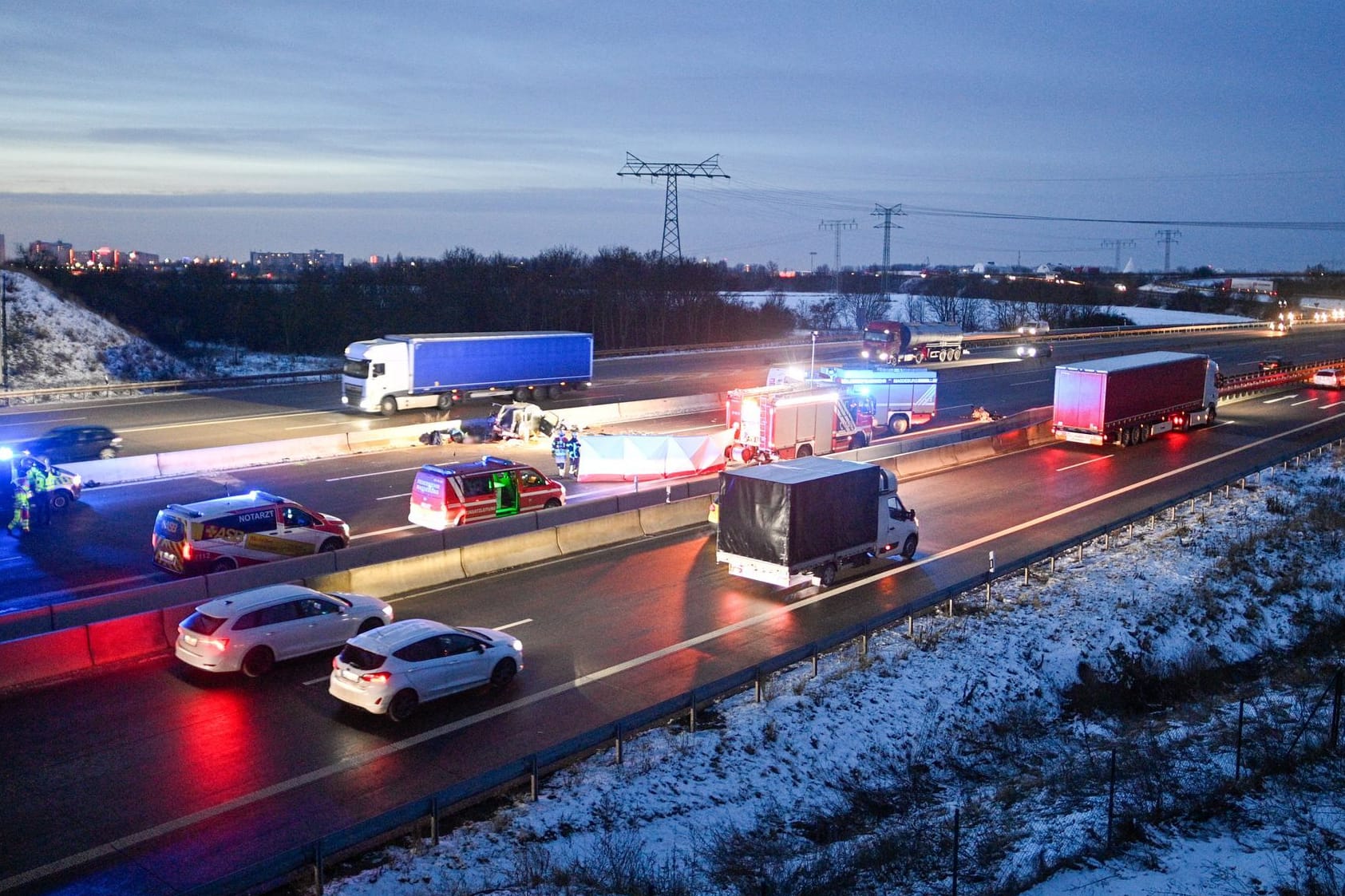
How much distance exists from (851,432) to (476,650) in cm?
2361

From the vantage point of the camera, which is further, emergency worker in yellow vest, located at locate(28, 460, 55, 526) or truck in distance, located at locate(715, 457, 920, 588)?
emergency worker in yellow vest, located at locate(28, 460, 55, 526)

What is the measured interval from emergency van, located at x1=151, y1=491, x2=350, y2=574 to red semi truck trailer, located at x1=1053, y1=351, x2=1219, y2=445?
28.2 m

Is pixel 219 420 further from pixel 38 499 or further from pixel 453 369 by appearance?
pixel 38 499

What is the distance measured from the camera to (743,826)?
42.1 ft

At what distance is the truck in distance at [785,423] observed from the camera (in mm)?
33781

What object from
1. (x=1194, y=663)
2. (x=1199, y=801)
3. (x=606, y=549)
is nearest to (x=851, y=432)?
(x=606, y=549)

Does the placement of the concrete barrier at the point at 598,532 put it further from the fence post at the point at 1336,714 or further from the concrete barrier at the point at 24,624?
the fence post at the point at 1336,714

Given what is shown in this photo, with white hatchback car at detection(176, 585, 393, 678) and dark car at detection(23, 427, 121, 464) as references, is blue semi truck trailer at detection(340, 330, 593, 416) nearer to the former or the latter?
dark car at detection(23, 427, 121, 464)

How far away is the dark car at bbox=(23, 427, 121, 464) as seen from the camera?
32.5 metres

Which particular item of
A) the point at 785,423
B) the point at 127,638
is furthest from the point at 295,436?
the point at 127,638

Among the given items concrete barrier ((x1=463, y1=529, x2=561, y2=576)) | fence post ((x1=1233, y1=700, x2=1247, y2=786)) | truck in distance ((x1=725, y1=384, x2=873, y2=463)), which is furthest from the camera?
truck in distance ((x1=725, y1=384, x2=873, y2=463))

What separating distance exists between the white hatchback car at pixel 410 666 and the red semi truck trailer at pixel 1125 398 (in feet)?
96.5

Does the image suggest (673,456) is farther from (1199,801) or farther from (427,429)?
(1199,801)

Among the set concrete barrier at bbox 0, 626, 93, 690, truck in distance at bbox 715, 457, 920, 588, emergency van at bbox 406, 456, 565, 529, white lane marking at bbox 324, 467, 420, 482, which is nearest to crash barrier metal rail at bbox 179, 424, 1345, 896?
truck in distance at bbox 715, 457, 920, 588
